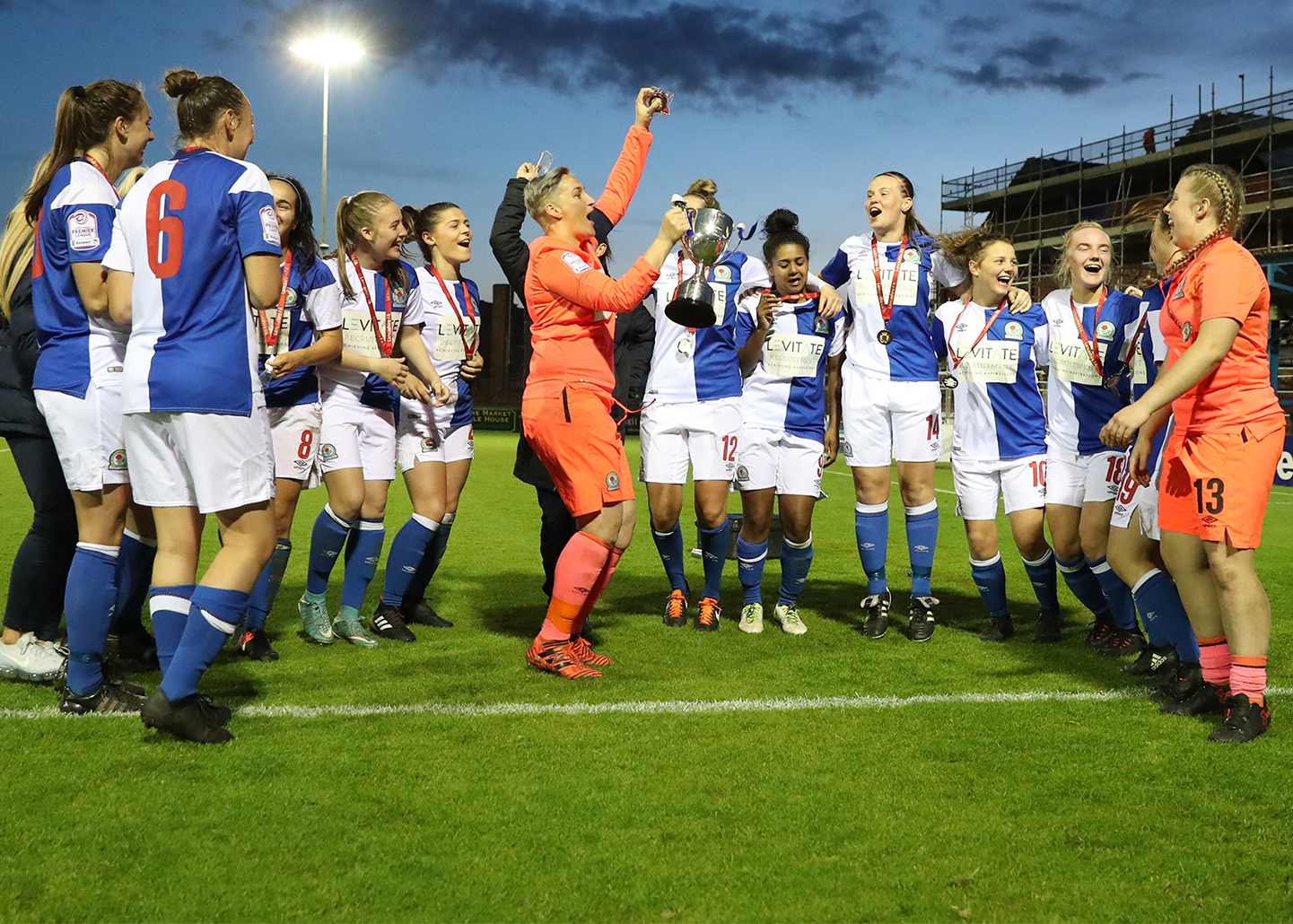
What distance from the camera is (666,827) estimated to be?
9.92ft

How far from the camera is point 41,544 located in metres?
4.52

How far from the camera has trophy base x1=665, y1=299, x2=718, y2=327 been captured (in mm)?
4391

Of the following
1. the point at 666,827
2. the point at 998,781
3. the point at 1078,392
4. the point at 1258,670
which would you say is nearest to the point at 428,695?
the point at 666,827

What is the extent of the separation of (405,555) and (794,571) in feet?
7.13

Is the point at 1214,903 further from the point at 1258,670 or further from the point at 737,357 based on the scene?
the point at 737,357

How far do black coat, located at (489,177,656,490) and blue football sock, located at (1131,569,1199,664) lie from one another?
2.50 metres

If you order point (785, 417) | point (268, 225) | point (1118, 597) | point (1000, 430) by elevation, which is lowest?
point (1118, 597)

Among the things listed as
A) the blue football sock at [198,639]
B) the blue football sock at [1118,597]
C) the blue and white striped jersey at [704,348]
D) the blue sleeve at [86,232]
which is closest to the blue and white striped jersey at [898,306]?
the blue and white striped jersey at [704,348]

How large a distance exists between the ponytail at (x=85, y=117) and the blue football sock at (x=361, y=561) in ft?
7.23

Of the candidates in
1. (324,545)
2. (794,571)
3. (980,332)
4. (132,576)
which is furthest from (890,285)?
(132,576)

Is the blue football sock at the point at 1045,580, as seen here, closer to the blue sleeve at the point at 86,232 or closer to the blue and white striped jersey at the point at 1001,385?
the blue and white striped jersey at the point at 1001,385

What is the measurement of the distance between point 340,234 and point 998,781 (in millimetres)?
4114

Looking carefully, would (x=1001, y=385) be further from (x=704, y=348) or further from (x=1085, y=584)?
(x=704, y=348)

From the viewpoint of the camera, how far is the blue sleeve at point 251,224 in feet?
11.7
